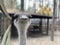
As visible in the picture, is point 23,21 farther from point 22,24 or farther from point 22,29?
point 22,29

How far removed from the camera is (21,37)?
399cm

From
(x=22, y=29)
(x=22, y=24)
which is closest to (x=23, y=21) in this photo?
(x=22, y=24)

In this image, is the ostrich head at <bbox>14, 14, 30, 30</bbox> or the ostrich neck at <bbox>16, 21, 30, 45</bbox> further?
the ostrich neck at <bbox>16, 21, 30, 45</bbox>

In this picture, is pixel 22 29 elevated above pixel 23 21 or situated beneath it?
situated beneath

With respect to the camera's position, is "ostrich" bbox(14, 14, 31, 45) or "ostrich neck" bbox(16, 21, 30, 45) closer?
"ostrich" bbox(14, 14, 31, 45)

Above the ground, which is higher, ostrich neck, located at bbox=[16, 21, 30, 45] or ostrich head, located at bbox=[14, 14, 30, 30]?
ostrich head, located at bbox=[14, 14, 30, 30]

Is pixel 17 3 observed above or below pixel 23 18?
above

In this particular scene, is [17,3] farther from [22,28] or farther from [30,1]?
[22,28]

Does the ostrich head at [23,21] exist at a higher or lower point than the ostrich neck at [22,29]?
higher

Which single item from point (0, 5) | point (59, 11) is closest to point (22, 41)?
point (0, 5)

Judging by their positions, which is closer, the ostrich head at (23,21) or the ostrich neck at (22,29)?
the ostrich head at (23,21)

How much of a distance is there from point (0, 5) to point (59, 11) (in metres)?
35.5

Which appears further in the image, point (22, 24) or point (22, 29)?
point (22, 29)

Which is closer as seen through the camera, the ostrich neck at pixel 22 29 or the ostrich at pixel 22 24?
the ostrich at pixel 22 24
